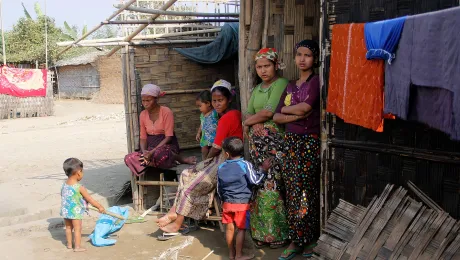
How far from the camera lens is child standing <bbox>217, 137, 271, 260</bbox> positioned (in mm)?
4293

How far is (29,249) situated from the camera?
16.3 ft

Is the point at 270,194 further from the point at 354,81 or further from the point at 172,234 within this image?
the point at 354,81

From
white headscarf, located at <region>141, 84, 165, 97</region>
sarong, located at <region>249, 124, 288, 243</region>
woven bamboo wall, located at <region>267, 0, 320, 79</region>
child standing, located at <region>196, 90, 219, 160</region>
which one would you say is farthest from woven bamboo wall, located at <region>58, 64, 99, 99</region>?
sarong, located at <region>249, 124, 288, 243</region>

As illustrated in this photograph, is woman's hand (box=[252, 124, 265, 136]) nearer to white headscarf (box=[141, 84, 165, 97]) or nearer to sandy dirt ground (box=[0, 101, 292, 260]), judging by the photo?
sandy dirt ground (box=[0, 101, 292, 260])

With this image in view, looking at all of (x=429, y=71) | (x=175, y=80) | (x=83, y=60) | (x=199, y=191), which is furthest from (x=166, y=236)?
(x=83, y=60)

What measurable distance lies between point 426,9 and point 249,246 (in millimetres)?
2764

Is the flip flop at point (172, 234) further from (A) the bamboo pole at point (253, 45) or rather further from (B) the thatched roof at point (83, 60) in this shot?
(B) the thatched roof at point (83, 60)

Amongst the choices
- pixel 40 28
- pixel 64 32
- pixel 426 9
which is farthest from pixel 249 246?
pixel 64 32

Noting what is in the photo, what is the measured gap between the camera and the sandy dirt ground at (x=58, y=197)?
189 inches

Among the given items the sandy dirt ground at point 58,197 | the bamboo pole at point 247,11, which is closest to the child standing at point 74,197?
the sandy dirt ground at point 58,197

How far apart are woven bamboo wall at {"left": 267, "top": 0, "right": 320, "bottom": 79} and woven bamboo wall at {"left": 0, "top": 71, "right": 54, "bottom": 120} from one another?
16.7 m

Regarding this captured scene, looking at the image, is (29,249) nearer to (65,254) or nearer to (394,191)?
(65,254)

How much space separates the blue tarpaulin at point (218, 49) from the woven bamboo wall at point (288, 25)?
169cm

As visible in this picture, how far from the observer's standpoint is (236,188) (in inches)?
171
